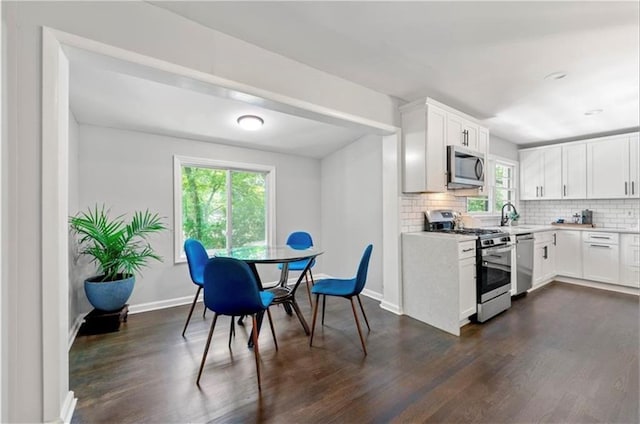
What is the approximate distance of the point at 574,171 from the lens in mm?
4840

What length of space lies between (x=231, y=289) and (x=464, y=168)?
9.97 ft

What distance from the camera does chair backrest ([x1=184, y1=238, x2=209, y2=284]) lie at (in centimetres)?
288

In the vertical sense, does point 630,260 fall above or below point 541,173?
below

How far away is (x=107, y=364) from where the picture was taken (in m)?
2.24

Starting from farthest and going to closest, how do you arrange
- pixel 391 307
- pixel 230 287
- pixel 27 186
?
1. pixel 391 307
2. pixel 230 287
3. pixel 27 186

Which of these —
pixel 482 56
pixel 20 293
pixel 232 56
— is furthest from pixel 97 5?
pixel 482 56

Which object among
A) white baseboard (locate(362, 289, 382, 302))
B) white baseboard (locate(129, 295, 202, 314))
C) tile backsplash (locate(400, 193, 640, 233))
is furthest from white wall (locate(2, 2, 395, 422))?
white baseboard (locate(362, 289, 382, 302))

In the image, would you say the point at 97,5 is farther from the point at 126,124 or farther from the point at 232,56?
the point at 126,124

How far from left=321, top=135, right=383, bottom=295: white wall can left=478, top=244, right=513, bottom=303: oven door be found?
129 cm

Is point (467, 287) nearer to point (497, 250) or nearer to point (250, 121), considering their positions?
point (497, 250)

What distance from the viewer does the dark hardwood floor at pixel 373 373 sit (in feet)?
5.65

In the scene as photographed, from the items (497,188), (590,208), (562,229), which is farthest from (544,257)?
(590,208)

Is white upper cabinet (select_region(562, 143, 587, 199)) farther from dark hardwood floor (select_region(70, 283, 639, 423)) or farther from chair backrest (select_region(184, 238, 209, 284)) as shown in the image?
chair backrest (select_region(184, 238, 209, 284))

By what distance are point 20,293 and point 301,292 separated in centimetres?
315
